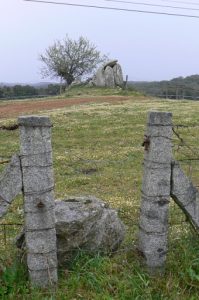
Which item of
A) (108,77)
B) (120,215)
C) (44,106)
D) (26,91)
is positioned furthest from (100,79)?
(120,215)

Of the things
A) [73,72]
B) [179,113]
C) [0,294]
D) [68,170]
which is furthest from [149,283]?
[73,72]

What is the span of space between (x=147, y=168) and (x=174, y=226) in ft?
6.44

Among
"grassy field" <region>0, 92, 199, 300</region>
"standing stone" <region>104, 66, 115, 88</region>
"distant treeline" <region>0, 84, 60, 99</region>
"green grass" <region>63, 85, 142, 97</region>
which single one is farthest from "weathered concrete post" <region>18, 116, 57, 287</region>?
"distant treeline" <region>0, 84, 60, 99</region>

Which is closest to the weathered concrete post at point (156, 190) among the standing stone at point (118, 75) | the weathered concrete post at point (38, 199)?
the weathered concrete post at point (38, 199)

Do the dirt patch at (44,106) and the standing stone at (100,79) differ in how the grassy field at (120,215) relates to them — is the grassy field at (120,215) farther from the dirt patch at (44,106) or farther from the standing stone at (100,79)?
the standing stone at (100,79)

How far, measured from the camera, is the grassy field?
4719 mm

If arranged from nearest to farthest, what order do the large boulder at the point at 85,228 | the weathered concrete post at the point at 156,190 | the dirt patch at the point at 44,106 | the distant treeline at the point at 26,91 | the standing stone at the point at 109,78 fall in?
the weathered concrete post at the point at 156,190, the large boulder at the point at 85,228, the dirt patch at the point at 44,106, the standing stone at the point at 109,78, the distant treeline at the point at 26,91

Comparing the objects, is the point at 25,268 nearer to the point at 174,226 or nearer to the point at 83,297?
the point at 83,297

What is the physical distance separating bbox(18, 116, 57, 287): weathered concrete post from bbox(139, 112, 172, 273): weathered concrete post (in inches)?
39.8

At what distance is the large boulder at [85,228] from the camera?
5027 mm

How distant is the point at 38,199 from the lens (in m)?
4.62

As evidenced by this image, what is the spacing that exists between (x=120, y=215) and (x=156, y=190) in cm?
303

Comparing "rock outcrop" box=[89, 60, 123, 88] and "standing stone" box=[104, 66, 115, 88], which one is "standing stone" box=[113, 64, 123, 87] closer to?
"rock outcrop" box=[89, 60, 123, 88]

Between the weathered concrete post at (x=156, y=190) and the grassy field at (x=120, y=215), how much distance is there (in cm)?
21
